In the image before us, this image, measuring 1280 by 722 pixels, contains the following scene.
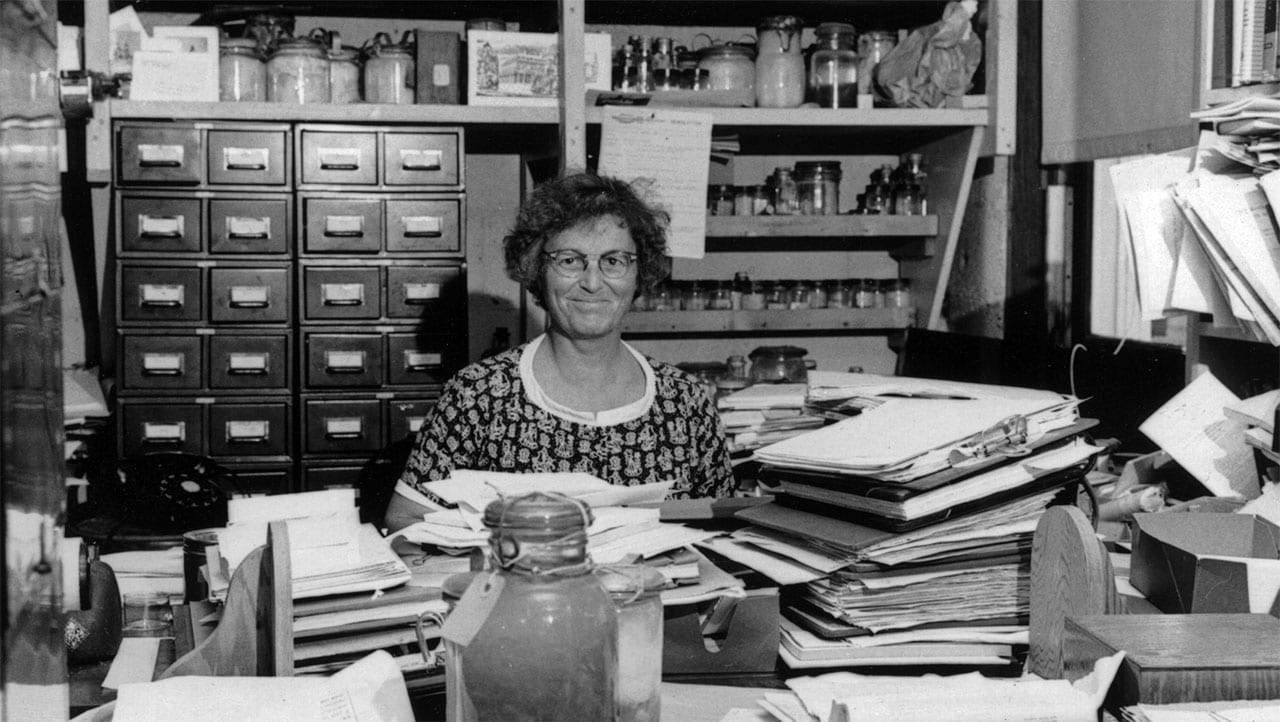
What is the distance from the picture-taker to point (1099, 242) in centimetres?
322

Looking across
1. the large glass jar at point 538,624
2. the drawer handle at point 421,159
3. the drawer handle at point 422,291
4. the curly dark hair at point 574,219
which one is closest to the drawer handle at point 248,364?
the drawer handle at point 422,291

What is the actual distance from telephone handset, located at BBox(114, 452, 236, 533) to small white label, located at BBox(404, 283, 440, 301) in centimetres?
62

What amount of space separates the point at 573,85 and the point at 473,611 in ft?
8.37

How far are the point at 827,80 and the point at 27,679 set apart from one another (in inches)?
124

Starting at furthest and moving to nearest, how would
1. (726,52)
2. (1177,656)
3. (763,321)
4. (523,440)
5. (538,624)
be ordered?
(763,321)
(726,52)
(523,440)
(1177,656)
(538,624)

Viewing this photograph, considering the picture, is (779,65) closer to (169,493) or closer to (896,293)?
(896,293)

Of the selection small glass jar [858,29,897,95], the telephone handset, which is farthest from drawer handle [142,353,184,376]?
small glass jar [858,29,897,95]

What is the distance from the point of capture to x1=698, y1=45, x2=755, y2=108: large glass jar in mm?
3365

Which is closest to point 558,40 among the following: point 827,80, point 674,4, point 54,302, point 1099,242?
point 674,4

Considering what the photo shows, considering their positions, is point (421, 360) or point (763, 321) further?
point (763, 321)

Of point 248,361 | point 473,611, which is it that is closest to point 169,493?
point 248,361

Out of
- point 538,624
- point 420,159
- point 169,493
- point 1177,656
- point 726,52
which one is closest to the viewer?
point 538,624

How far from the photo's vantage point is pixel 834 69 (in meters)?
3.41

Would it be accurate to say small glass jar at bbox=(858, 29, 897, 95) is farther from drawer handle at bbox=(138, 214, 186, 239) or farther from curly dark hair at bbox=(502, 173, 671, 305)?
drawer handle at bbox=(138, 214, 186, 239)
